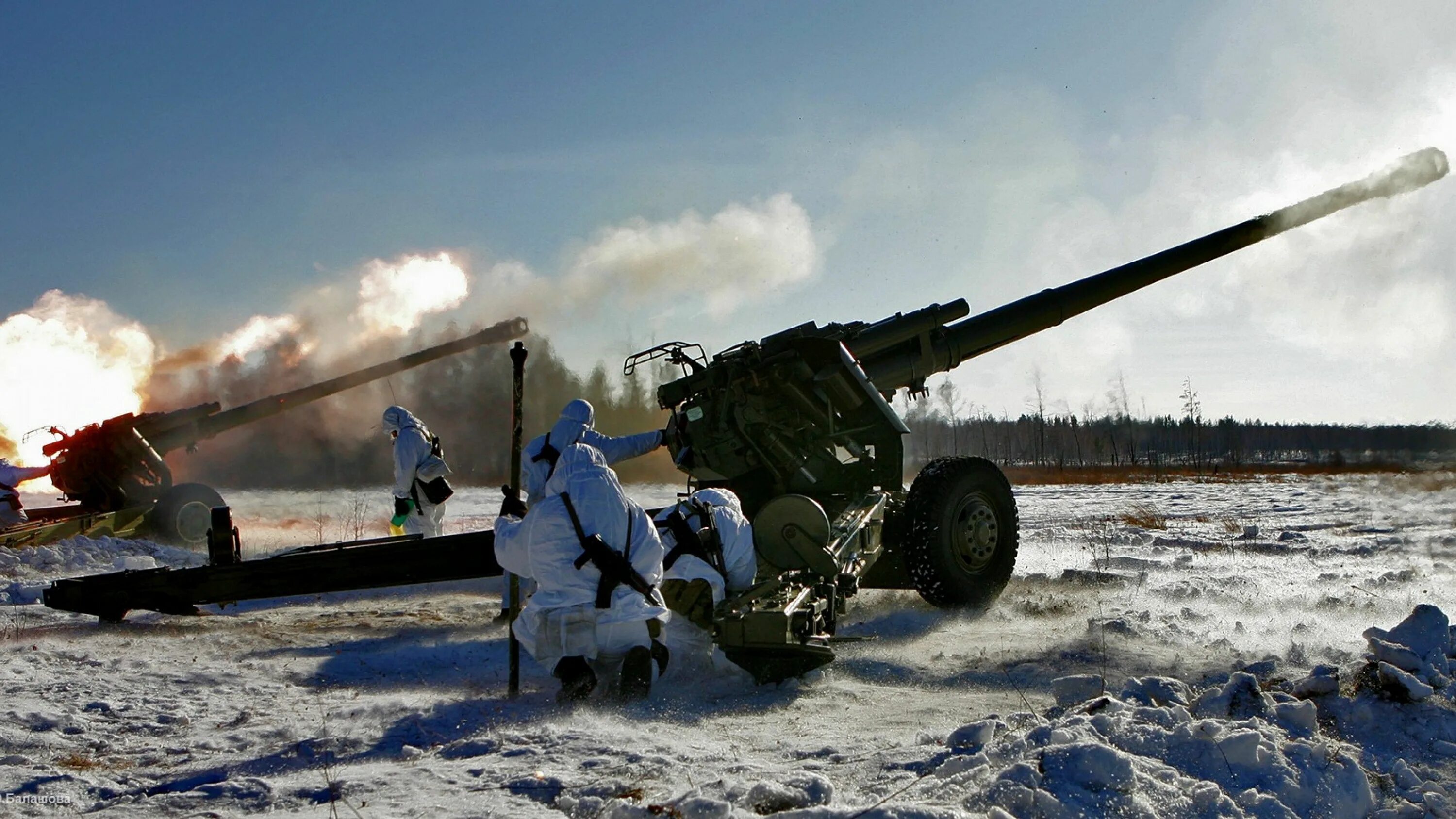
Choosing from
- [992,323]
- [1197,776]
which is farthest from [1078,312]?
[1197,776]

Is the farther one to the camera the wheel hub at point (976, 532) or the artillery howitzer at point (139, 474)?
the artillery howitzer at point (139, 474)

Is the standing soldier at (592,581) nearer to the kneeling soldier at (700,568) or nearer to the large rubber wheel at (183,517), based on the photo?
the kneeling soldier at (700,568)

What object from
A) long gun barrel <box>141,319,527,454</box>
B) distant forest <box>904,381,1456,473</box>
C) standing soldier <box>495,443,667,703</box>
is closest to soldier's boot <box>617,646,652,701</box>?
standing soldier <box>495,443,667,703</box>

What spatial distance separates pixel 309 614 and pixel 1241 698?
24.1 feet

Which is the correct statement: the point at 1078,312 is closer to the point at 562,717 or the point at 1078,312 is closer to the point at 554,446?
the point at 554,446

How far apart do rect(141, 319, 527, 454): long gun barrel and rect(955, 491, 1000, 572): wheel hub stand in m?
9.01

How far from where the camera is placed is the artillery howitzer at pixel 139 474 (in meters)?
14.2

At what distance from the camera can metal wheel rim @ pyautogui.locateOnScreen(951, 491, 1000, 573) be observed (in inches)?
316

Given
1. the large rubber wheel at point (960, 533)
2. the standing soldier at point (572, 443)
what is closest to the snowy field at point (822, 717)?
the large rubber wheel at point (960, 533)

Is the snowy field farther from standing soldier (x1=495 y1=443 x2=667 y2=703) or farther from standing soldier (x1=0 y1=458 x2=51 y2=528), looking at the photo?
standing soldier (x1=0 y1=458 x2=51 y2=528)

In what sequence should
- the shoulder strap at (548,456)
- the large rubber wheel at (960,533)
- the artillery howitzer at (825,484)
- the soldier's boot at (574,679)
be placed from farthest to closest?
the large rubber wheel at (960,533) < the shoulder strap at (548,456) < the artillery howitzer at (825,484) < the soldier's boot at (574,679)

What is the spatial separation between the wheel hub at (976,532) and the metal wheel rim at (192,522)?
34.9 feet

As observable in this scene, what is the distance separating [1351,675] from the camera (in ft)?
14.7

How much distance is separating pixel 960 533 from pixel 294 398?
1179cm
